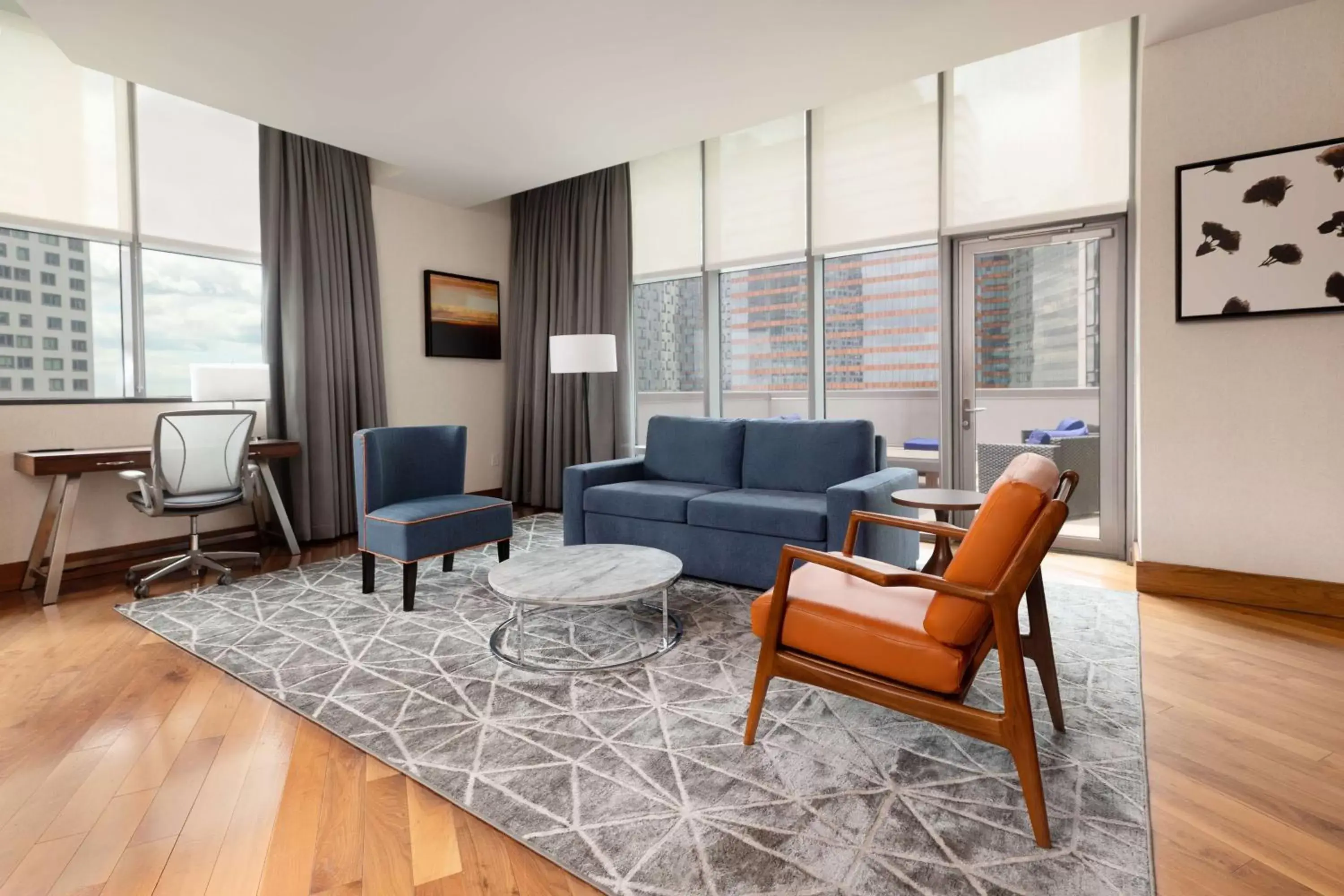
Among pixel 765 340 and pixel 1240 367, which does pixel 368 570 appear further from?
pixel 1240 367

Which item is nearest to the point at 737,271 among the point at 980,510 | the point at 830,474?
the point at 830,474

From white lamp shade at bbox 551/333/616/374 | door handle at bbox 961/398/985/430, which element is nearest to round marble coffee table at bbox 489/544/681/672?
white lamp shade at bbox 551/333/616/374

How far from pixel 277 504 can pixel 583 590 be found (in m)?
3.00

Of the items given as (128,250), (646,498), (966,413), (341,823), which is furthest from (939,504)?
(128,250)

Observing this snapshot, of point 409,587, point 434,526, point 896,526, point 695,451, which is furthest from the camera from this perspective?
point 695,451

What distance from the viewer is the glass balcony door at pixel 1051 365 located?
4.05 metres

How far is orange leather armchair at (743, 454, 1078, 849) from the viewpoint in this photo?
5.11ft

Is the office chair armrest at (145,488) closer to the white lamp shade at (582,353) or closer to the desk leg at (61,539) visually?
the desk leg at (61,539)

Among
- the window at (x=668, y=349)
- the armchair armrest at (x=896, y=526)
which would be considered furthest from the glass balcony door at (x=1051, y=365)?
the armchair armrest at (x=896, y=526)

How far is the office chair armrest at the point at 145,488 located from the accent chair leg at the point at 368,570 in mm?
1151

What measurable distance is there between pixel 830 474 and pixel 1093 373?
182 centimetres

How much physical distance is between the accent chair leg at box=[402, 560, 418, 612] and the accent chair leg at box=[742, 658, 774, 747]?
6.43ft

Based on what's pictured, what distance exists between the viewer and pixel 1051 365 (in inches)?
167

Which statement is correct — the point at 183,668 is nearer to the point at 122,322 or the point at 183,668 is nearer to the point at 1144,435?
the point at 122,322
